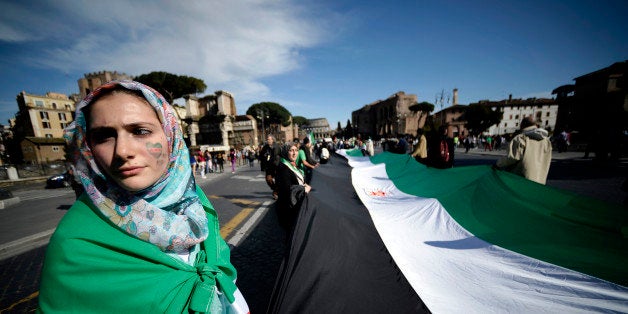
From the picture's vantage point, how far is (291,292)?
152 cm

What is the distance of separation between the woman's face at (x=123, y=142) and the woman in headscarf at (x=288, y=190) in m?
1.70

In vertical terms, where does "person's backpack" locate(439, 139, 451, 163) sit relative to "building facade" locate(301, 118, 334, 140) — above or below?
below

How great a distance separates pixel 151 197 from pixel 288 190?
225 centimetres

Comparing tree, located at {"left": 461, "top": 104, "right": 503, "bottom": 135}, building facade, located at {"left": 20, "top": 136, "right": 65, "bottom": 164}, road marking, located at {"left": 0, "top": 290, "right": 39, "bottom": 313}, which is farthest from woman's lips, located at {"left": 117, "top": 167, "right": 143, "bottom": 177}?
tree, located at {"left": 461, "top": 104, "right": 503, "bottom": 135}

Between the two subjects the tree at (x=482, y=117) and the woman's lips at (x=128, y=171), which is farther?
the tree at (x=482, y=117)

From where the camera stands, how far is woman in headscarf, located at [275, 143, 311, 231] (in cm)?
287

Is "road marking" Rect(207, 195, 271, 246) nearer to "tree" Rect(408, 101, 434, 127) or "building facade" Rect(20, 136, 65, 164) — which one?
"building facade" Rect(20, 136, 65, 164)

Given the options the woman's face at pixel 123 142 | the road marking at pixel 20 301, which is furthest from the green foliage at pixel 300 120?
the woman's face at pixel 123 142

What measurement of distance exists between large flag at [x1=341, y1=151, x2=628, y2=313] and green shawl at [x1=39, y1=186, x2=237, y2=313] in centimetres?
176

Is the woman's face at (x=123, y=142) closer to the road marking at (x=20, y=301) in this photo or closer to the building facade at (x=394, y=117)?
the road marking at (x=20, y=301)

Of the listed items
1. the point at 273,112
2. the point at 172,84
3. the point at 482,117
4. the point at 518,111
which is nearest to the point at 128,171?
the point at 172,84

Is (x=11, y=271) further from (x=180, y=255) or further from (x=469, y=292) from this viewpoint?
(x=469, y=292)

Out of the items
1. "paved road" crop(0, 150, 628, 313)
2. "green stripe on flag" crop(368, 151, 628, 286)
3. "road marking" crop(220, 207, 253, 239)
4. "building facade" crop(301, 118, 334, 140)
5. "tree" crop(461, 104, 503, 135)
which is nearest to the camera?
"green stripe on flag" crop(368, 151, 628, 286)

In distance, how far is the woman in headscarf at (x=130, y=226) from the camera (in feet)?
2.52
